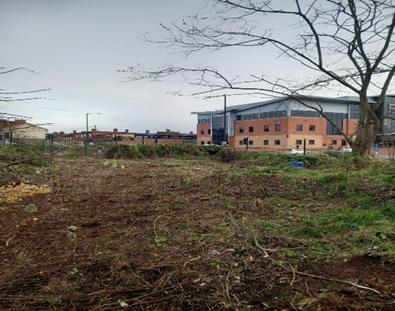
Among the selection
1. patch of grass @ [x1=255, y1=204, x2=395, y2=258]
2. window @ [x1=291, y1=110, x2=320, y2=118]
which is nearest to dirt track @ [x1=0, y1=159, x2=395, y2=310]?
patch of grass @ [x1=255, y1=204, x2=395, y2=258]

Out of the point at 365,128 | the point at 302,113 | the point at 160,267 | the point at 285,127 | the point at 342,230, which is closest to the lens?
the point at 160,267

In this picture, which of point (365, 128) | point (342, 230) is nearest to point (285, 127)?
point (365, 128)

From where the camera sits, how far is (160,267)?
108 inches

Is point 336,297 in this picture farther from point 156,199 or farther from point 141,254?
point 156,199

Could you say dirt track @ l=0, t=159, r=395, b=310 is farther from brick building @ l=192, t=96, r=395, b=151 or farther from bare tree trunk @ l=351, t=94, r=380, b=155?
brick building @ l=192, t=96, r=395, b=151

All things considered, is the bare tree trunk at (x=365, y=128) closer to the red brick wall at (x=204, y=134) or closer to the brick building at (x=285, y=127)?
the brick building at (x=285, y=127)

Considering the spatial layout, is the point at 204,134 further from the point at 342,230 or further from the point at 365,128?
the point at 342,230

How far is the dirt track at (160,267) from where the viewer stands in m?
2.18

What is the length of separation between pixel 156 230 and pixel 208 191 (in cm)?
284

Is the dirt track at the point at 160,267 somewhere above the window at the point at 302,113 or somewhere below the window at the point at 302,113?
below

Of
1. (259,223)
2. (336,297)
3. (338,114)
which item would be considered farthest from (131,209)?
(338,114)

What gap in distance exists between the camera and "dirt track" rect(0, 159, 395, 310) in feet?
7.14

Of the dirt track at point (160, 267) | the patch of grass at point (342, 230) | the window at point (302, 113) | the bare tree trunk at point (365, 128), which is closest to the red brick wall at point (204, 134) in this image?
the window at point (302, 113)

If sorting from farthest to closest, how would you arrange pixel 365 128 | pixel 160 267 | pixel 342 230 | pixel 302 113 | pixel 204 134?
pixel 204 134 → pixel 302 113 → pixel 365 128 → pixel 342 230 → pixel 160 267
